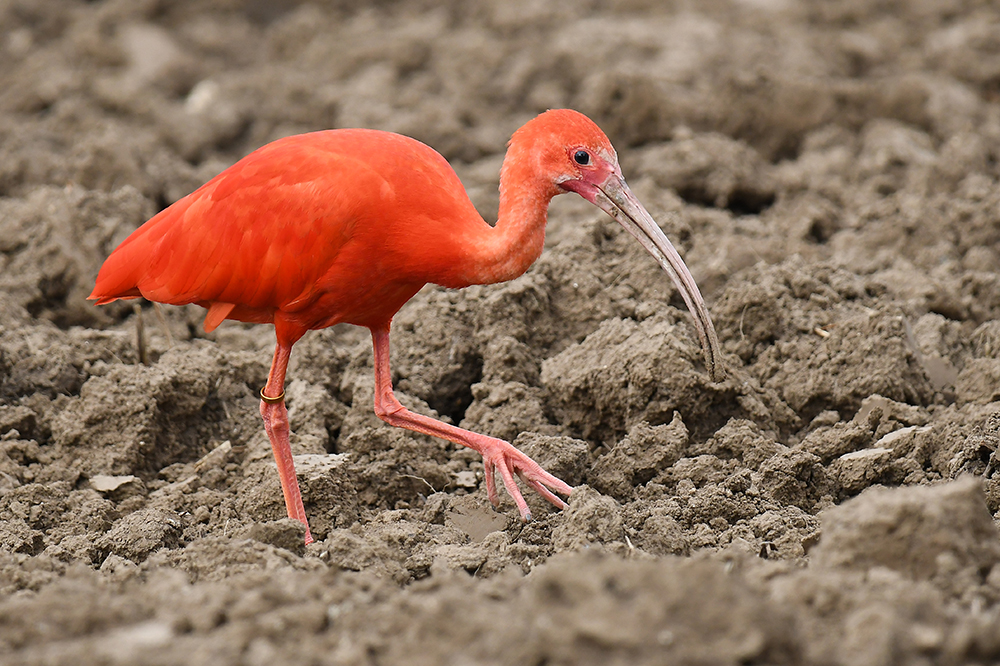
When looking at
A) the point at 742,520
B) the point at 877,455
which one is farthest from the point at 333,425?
the point at 877,455

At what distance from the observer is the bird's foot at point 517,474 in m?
5.04

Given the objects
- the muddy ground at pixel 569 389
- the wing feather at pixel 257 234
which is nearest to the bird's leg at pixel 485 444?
the muddy ground at pixel 569 389

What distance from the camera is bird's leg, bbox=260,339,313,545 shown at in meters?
5.20

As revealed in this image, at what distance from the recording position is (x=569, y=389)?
5.79 meters

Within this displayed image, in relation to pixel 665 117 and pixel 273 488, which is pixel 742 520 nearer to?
pixel 273 488

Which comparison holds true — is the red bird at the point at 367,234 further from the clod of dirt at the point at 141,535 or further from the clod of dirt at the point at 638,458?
the clod of dirt at the point at 141,535

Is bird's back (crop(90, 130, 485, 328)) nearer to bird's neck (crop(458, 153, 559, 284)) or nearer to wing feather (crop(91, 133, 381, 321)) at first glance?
wing feather (crop(91, 133, 381, 321))

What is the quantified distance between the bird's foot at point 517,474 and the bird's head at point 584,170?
0.98 metres

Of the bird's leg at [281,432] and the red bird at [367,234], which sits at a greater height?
the red bird at [367,234]

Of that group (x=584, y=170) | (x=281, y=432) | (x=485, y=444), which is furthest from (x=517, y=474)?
(x=584, y=170)

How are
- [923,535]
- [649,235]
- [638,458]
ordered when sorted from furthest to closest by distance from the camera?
1. [638,458]
2. [649,235]
3. [923,535]

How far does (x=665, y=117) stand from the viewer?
9609mm

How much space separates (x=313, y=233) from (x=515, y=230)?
2.85ft

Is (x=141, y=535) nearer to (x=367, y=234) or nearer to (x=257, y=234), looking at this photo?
(x=257, y=234)
